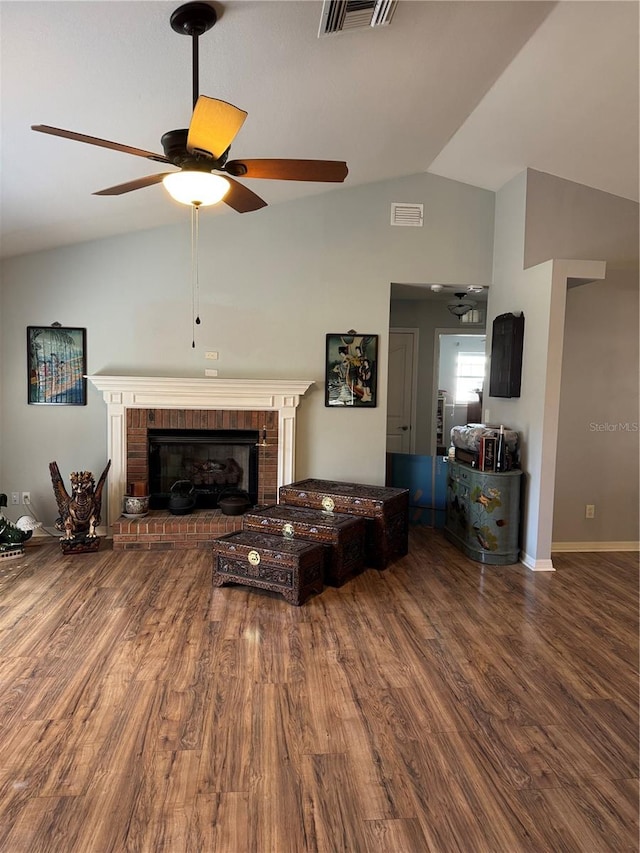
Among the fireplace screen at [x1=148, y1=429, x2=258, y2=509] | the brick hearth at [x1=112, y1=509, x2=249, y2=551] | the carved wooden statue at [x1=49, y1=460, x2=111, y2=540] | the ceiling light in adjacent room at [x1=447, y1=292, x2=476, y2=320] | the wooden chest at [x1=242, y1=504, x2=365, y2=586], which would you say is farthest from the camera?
the ceiling light in adjacent room at [x1=447, y1=292, x2=476, y2=320]

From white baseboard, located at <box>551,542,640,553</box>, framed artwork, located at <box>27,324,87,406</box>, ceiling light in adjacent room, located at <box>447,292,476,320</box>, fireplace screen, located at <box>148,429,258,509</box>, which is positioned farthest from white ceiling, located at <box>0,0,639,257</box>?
white baseboard, located at <box>551,542,640,553</box>

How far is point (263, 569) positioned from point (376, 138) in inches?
128

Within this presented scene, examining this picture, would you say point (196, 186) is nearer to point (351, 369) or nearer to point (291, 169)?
point (291, 169)

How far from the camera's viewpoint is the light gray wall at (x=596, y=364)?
4.36 metres

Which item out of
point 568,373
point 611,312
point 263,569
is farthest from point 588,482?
point 263,569

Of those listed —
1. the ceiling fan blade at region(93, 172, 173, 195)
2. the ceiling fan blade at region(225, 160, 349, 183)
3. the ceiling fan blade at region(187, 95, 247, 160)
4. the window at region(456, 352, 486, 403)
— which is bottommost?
the window at region(456, 352, 486, 403)

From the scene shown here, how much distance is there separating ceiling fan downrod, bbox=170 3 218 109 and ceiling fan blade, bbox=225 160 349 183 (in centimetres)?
32

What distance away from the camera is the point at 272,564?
341 cm

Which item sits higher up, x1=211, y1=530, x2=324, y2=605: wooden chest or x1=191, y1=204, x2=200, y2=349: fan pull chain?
x1=191, y1=204, x2=200, y2=349: fan pull chain

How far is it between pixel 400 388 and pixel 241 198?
4.45 meters

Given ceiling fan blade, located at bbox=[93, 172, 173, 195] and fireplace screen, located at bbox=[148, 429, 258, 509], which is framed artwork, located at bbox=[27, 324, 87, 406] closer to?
fireplace screen, located at bbox=[148, 429, 258, 509]

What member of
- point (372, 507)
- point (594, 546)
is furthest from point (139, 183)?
point (594, 546)

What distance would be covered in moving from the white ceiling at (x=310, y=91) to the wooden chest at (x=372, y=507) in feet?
8.45

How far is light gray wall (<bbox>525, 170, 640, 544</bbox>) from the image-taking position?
14.3 feet
